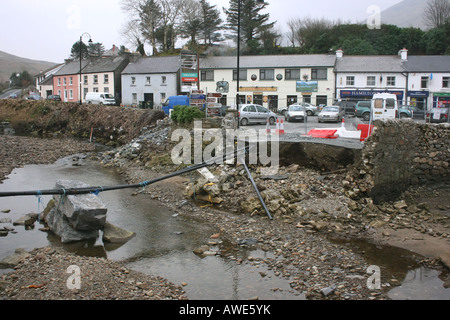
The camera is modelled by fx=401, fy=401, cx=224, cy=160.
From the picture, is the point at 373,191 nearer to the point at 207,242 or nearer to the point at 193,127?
the point at 207,242

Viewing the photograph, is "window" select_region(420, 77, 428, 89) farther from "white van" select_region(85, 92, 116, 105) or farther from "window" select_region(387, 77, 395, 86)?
"white van" select_region(85, 92, 116, 105)

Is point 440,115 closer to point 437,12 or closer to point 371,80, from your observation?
point 371,80

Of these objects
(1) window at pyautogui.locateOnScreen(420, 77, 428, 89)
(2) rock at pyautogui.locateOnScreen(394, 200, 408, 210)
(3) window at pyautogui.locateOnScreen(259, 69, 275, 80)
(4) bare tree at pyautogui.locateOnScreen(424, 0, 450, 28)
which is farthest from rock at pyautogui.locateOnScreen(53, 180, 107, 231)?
(4) bare tree at pyautogui.locateOnScreen(424, 0, 450, 28)

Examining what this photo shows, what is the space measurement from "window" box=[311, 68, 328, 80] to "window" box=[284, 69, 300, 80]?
1.75 m

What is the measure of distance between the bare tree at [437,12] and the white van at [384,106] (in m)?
47.5

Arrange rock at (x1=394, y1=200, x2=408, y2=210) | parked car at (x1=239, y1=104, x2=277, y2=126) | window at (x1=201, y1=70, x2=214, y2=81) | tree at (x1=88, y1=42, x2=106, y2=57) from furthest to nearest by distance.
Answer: tree at (x1=88, y1=42, x2=106, y2=57) → window at (x1=201, y1=70, x2=214, y2=81) → parked car at (x1=239, y1=104, x2=277, y2=126) → rock at (x1=394, y1=200, x2=408, y2=210)

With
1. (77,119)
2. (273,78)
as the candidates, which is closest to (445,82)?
(273,78)

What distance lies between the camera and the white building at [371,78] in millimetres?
43500

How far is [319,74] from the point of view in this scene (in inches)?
1817

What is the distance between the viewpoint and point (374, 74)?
44.3 metres

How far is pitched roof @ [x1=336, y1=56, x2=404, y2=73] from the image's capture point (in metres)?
44.4

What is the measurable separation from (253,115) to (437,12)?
2028 inches

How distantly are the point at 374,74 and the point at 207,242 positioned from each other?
3886cm
